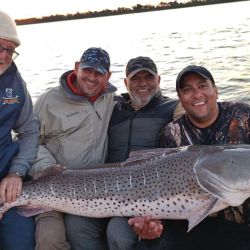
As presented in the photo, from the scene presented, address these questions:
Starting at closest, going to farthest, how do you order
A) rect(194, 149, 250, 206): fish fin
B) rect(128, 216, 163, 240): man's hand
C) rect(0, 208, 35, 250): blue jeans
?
rect(194, 149, 250, 206): fish fin, rect(128, 216, 163, 240): man's hand, rect(0, 208, 35, 250): blue jeans

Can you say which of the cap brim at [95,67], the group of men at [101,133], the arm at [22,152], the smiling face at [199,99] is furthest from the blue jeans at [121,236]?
the cap brim at [95,67]

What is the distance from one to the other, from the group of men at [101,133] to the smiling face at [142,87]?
0.04 ft

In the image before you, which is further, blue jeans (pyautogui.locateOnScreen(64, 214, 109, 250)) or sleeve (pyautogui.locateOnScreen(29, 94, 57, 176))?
Result: sleeve (pyautogui.locateOnScreen(29, 94, 57, 176))

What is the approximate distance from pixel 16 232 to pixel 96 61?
1.97 metres

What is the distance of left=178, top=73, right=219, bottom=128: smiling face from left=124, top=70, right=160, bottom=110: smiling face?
62 centimetres

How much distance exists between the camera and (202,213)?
12.2ft

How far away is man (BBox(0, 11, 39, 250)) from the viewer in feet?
13.2

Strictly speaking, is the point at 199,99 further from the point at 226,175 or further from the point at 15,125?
the point at 15,125

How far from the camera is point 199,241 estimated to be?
3875mm

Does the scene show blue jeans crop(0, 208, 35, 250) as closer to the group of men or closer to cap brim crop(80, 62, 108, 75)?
the group of men

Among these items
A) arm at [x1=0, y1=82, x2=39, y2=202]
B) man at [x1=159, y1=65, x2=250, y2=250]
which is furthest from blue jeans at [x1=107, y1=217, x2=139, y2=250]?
arm at [x1=0, y1=82, x2=39, y2=202]

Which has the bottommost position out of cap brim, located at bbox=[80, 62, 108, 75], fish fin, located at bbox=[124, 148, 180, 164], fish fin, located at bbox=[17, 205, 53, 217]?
fish fin, located at bbox=[17, 205, 53, 217]

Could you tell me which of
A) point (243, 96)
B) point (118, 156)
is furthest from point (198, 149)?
point (243, 96)

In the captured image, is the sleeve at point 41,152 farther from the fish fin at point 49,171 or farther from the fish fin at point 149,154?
the fish fin at point 149,154
